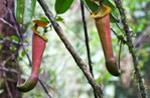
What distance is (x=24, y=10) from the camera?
2.21ft

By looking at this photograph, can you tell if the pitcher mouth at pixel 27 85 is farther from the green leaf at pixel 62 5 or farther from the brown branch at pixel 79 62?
the green leaf at pixel 62 5

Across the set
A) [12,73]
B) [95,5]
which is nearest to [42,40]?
[95,5]

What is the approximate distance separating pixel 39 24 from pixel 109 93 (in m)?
2.45

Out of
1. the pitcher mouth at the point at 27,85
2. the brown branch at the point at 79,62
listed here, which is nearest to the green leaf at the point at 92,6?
the brown branch at the point at 79,62

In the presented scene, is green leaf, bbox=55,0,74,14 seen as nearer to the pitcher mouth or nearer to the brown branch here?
the brown branch

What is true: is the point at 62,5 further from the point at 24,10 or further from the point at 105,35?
the point at 105,35

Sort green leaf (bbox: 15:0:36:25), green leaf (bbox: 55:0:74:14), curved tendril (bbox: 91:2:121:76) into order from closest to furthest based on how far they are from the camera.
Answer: curved tendril (bbox: 91:2:121:76) < green leaf (bbox: 15:0:36:25) < green leaf (bbox: 55:0:74:14)

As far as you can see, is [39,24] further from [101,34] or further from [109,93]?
[109,93]

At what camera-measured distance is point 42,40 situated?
732 millimetres

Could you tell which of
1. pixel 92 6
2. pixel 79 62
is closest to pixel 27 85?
pixel 79 62

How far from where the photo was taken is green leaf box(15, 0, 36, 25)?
661 mm

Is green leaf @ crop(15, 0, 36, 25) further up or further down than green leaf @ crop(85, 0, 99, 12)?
further up

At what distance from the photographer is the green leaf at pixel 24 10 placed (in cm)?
66

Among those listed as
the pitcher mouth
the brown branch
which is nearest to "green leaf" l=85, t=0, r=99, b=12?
the brown branch
